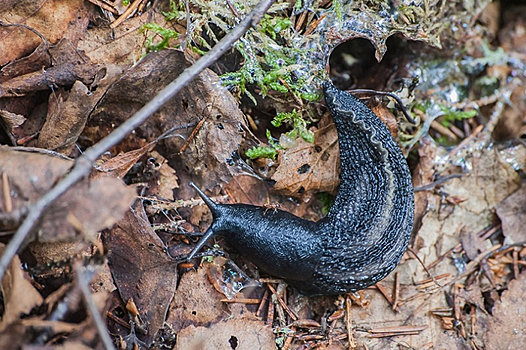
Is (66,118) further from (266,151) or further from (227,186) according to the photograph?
(266,151)

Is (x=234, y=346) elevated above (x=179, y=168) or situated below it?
below

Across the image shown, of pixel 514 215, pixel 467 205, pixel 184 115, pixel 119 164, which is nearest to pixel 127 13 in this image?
pixel 184 115

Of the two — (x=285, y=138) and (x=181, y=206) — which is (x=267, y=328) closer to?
(x=181, y=206)

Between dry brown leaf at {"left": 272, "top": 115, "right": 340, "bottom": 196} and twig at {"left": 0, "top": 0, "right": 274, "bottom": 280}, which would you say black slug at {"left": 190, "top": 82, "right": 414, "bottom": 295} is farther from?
twig at {"left": 0, "top": 0, "right": 274, "bottom": 280}

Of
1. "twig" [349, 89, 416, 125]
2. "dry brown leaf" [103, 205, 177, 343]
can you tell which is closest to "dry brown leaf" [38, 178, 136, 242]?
"dry brown leaf" [103, 205, 177, 343]

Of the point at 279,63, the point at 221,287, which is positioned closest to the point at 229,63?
the point at 279,63

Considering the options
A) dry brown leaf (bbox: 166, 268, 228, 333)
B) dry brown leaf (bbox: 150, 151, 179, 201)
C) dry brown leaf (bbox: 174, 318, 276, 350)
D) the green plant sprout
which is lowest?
dry brown leaf (bbox: 174, 318, 276, 350)
